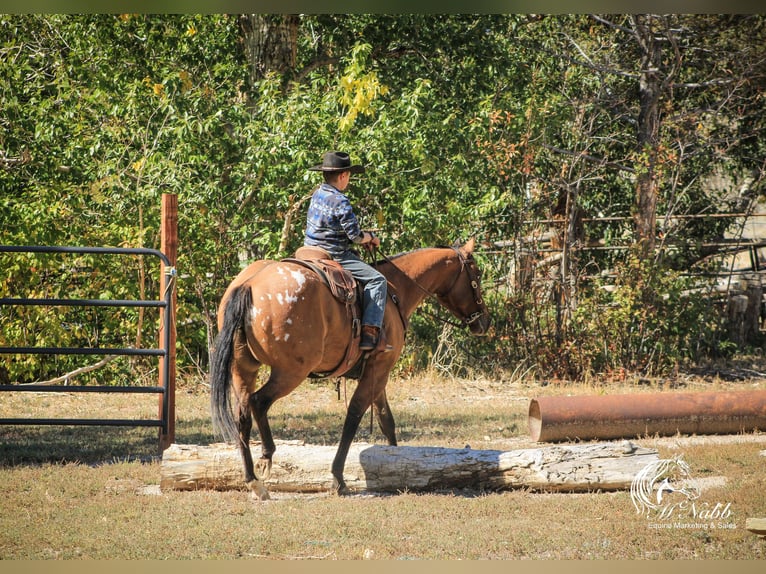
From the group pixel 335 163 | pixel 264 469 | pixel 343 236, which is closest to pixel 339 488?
pixel 264 469

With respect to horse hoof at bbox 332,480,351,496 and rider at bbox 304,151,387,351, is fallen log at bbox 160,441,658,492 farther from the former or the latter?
rider at bbox 304,151,387,351

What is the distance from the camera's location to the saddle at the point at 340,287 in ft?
22.2

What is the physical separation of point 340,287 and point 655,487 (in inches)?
117

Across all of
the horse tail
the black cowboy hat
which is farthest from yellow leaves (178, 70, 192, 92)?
the horse tail

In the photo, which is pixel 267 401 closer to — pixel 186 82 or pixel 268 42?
pixel 186 82

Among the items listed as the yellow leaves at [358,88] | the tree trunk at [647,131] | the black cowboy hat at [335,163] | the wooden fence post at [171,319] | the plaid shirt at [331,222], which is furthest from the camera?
the tree trunk at [647,131]

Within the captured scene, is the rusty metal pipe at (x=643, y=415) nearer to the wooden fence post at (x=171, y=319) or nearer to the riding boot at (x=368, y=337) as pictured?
the riding boot at (x=368, y=337)

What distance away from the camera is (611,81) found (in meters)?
14.2

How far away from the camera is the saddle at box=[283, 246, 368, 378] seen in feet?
22.2

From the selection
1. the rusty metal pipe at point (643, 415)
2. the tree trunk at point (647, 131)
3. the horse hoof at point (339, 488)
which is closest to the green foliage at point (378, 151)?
the tree trunk at point (647, 131)

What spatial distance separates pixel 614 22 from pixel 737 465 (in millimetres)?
9155

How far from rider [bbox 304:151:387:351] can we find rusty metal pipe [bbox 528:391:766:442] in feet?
7.43

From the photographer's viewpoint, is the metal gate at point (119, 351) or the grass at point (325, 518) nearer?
the grass at point (325, 518)

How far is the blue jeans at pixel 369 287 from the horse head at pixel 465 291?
125 centimetres
